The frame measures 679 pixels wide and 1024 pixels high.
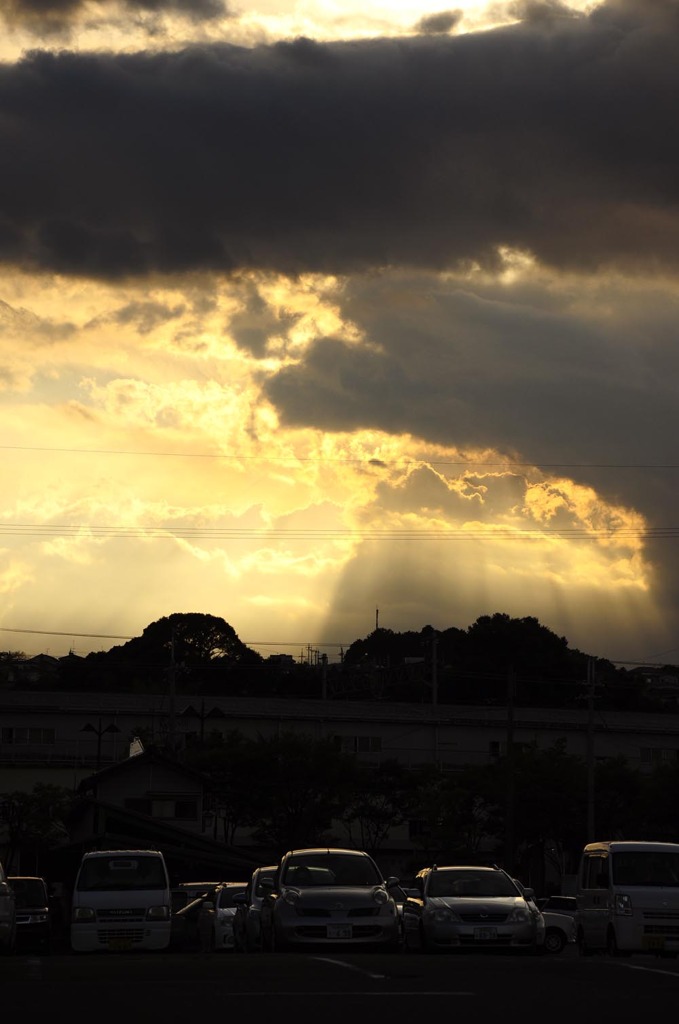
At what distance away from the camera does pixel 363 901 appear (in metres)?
23.1

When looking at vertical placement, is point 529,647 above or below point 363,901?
above

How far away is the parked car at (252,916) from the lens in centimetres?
2436

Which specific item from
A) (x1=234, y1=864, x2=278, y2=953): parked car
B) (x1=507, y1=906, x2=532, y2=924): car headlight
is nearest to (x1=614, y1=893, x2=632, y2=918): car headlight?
(x1=507, y1=906, x2=532, y2=924): car headlight

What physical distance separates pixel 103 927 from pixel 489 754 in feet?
229

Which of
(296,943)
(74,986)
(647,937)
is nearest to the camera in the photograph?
(74,986)

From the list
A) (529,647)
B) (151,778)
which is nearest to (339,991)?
(151,778)

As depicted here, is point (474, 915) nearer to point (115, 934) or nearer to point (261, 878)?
point (261, 878)

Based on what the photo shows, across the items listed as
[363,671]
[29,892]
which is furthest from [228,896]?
A: [363,671]

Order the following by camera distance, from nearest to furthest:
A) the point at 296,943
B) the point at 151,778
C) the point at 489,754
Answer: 1. the point at 296,943
2. the point at 151,778
3. the point at 489,754

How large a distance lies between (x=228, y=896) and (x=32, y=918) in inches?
368

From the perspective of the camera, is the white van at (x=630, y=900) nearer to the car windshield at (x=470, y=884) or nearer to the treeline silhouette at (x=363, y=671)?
the car windshield at (x=470, y=884)

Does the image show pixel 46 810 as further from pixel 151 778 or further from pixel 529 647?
pixel 529 647

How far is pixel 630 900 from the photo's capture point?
25.4m

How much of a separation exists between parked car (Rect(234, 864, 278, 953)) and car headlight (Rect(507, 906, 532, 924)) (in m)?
4.12
